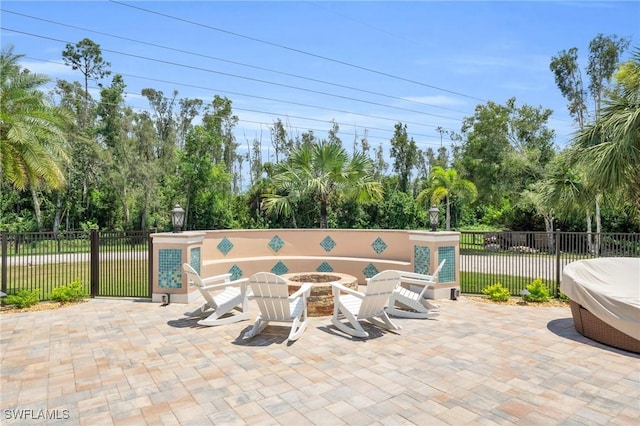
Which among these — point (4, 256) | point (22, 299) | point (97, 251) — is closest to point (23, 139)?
point (4, 256)

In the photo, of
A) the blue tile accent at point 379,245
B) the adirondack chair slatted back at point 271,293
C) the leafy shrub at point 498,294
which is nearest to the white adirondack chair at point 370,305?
the adirondack chair slatted back at point 271,293

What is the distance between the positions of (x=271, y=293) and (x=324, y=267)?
5.18 m

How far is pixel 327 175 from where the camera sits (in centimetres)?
1322

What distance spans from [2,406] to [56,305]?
16.4ft

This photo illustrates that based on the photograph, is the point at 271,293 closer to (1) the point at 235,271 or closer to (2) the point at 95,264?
(1) the point at 235,271

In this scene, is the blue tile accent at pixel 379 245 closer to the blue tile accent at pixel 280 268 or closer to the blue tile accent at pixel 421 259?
the blue tile accent at pixel 421 259

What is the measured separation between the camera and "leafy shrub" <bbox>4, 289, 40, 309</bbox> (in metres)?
8.02

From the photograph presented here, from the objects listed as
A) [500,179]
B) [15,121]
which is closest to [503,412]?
[15,121]

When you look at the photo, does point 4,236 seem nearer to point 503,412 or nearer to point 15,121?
point 15,121

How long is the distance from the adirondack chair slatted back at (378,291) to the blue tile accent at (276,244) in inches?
218

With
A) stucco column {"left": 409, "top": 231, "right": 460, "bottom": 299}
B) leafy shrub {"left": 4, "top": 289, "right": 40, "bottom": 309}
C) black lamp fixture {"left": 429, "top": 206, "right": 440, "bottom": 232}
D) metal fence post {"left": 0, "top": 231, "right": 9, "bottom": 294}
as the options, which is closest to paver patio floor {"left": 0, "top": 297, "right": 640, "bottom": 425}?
leafy shrub {"left": 4, "top": 289, "right": 40, "bottom": 309}

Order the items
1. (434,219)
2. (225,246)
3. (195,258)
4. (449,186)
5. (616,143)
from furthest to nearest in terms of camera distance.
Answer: (449,186) < (225,246) < (434,219) < (195,258) < (616,143)

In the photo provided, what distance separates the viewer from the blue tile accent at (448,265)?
29.4ft

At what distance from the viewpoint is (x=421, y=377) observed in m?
4.52
